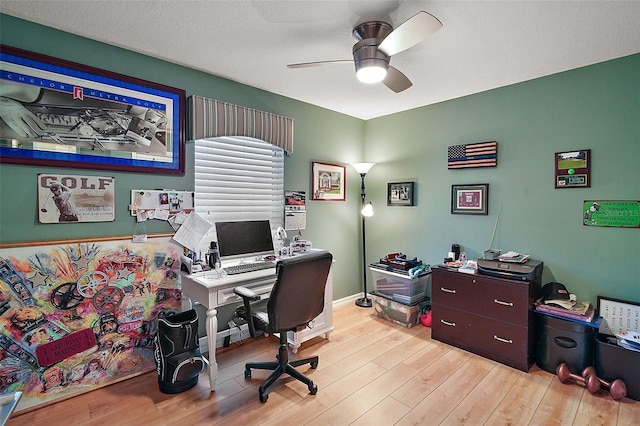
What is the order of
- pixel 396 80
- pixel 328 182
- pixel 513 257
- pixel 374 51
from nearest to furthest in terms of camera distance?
pixel 374 51 → pixel 396 80 → pixel 513 257 → pixel 328 182

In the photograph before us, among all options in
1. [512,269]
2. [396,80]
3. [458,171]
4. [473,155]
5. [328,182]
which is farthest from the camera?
[328,182]

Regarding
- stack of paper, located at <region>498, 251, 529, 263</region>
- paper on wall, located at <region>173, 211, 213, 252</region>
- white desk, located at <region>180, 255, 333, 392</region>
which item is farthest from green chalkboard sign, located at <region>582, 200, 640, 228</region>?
paper on wall, located at <region>173, 211, 213, 252</region>

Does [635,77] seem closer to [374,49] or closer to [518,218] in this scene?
[518,218]

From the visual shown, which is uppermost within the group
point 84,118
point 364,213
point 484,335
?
point 84,118

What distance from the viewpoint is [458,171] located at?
340 cm

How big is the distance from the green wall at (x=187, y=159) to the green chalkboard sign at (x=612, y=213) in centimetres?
241

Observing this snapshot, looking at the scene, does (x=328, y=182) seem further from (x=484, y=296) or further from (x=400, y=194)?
(x=484, y=296)

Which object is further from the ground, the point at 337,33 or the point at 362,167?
the point at 337,33

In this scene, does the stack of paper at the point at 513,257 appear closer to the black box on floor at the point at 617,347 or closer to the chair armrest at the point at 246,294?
the black box on floor at the point at 617,347

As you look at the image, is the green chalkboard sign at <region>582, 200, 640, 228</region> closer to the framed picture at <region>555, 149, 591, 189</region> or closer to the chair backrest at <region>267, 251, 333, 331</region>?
the framed picture at <region>555, 149, 591, 189</region>

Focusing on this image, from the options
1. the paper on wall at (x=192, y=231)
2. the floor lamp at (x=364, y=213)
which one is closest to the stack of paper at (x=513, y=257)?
the floor lamp at (x=364, y=213)

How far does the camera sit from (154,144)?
2.51m

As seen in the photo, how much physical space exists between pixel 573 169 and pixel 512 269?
1.03m

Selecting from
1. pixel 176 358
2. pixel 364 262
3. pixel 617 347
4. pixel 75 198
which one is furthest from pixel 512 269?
pixel 75 198
